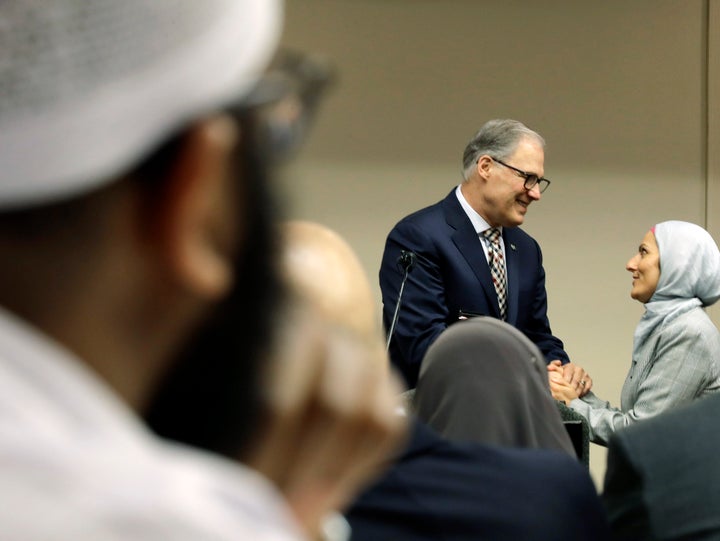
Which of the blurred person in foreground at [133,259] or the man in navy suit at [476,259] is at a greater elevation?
the blurred person in foreground at [133,259]

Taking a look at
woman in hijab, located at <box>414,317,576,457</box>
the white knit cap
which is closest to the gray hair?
woman in hijab, located at <box>414,317,576,457</box>

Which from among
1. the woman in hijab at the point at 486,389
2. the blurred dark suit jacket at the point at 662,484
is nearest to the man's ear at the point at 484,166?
the woman in hijab at the point at 486,389

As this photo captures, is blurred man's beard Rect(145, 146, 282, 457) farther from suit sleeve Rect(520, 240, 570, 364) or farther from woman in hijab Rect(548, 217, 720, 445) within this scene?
suit sleeve Rect(520, 240, 570, 364)

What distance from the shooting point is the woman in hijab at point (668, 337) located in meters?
3.96

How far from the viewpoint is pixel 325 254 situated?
4.21 ft

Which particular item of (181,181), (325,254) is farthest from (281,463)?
(325,254)

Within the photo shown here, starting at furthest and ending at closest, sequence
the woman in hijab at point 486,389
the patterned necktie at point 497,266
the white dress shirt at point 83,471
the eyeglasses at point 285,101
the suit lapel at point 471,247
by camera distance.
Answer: the patterned necktie at point 497,266
the suit lapel at point 471,247
the woman in hijab at point 486,389
the eyeglasses at point 285,101
the white dress shirt at point 83,471

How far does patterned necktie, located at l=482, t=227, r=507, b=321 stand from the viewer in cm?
452

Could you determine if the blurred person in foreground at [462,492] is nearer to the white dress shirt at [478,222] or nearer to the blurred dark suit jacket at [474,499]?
the blurred dark suit jacket at [474,499]

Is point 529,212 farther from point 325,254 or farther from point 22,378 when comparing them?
point 22,378

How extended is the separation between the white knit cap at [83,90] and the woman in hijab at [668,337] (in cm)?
361

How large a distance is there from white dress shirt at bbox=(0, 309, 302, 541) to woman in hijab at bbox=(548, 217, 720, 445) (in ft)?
11.8

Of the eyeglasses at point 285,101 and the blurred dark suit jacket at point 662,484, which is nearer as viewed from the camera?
the eyeglasses at point 285,101

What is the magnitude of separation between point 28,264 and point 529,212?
6.31m
